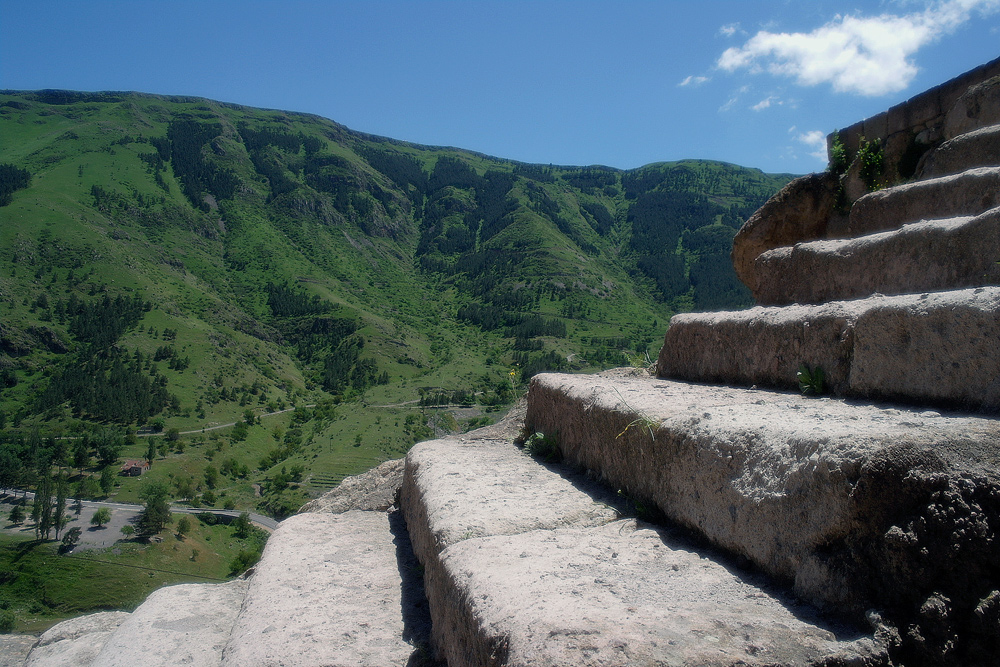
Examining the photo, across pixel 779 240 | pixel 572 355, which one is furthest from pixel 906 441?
pixel 572 355

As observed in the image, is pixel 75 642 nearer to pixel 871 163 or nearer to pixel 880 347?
pixel 880 347

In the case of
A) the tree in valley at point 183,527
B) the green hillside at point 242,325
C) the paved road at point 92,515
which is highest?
the green hillside at point 242,325

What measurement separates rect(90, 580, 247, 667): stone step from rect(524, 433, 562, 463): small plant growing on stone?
2513mm

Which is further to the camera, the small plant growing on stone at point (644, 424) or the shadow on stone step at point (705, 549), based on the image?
the small plant growing on stone at point (644, 424)

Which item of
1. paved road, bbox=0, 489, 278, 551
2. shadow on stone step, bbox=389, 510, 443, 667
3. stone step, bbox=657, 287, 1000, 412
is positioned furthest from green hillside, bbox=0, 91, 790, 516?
stone step, bbox=657, 287, 1000, 412

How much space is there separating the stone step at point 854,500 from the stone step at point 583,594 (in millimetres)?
155

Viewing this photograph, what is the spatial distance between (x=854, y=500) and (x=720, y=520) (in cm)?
74

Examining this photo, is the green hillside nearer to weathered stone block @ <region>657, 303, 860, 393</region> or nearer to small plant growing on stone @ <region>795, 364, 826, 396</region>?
weathered stone block @ <region>657, 303, 860, 393</region>

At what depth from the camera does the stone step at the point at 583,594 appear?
193 cm

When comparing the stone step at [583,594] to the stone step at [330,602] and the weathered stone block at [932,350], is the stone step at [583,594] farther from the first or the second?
the weathered stone block at [932,350]

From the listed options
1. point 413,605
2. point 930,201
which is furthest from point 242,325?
point 930,201

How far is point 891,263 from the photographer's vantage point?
4.28 metres

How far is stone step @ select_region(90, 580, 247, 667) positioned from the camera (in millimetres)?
3377

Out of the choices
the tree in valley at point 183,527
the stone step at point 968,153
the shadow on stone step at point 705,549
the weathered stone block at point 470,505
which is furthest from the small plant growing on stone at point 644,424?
the tree in valley at point 183,527
